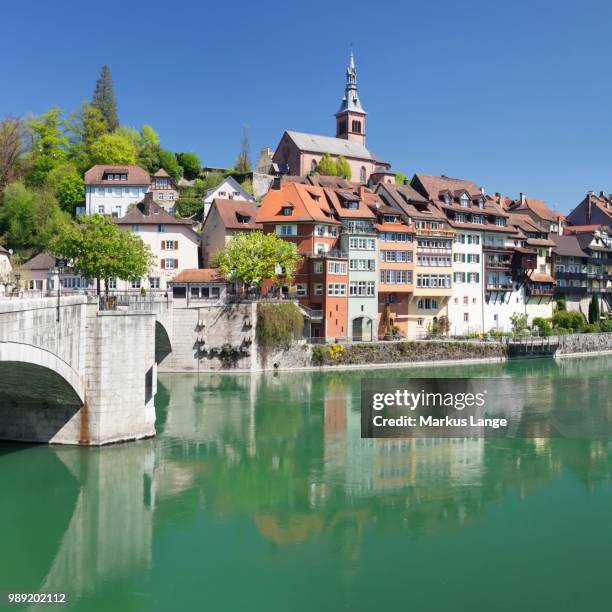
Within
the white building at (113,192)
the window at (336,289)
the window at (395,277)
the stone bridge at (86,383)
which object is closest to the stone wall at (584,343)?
the window at (395,277)

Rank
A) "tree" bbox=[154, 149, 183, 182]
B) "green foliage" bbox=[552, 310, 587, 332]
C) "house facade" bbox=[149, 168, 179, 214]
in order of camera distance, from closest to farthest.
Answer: "green foliage" bbox=[552, 310, 587, 332]
"house facade" bbox=[149, 168, 179, 214]
"tree" bbox=[154, 149, 183, 182]

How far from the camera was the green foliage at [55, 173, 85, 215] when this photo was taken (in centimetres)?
7381

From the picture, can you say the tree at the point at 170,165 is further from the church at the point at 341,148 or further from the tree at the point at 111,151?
the church at the point at 341,148

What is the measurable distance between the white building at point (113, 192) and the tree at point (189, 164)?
19.3 m

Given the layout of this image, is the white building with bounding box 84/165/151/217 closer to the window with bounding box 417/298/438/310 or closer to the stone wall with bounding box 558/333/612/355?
the window with bounding box 417/298/438/310

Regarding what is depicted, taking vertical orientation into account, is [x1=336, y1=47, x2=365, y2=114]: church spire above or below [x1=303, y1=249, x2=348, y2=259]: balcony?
above

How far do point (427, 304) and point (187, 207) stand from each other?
26.9 m

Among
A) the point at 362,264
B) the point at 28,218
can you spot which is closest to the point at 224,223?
the point at 362,264

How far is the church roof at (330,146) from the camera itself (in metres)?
100

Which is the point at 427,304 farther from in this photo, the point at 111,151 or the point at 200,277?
the point at 111,151

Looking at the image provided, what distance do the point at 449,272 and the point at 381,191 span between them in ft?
31.6

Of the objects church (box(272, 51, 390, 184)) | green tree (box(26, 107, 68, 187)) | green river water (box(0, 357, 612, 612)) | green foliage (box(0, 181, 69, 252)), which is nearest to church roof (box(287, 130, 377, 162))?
church (box(272, 51, 390, 184))

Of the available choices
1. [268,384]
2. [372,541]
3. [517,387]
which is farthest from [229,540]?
[517,387]

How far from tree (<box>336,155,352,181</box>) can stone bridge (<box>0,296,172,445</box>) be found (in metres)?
69.9
